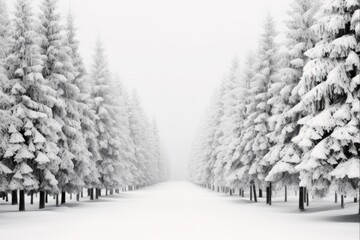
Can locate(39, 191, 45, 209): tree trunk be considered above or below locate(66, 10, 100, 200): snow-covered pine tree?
below

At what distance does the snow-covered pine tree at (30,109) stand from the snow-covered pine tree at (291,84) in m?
14.7

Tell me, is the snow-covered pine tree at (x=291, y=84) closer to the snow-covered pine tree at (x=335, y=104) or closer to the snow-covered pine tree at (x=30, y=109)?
the snow-covered pine tree at (x=335, y=104)

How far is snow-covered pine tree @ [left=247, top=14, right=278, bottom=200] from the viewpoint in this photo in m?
34.6

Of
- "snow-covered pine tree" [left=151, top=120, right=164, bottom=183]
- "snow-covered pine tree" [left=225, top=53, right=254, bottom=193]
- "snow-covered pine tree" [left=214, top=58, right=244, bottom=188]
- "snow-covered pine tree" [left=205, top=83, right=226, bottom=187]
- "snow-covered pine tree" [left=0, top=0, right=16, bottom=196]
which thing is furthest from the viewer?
"snow-covered pine tree" [left=151, top=120, right=164, bottom=183]

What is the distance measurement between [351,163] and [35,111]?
1983 cm

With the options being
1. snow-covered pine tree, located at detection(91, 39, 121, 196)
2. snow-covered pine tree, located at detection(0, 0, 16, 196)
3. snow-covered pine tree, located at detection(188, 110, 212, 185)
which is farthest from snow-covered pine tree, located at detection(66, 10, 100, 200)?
snow-covered pine tree, located at detection(188, 110, 212, 185)

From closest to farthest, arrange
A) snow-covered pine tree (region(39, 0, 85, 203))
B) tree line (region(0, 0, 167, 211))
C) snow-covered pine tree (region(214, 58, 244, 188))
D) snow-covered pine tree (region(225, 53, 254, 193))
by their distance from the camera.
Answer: tree line (region(0, 0, 167, 211))
snow-covered pine tree (region(39, 0, 85, 203))
snow-covered pine tree (region(225, 53, 254, 193))
snow-covered pine tree (region(214, 58, 244, 188))

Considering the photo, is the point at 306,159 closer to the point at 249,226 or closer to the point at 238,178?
the point at 249,226

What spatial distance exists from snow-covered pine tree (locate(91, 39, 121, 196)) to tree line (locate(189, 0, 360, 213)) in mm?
12354

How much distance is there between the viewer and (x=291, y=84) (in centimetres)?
2859

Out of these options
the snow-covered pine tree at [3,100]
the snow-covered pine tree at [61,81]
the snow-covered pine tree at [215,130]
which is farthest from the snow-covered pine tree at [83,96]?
the snow-covered pine tree at [215,130]

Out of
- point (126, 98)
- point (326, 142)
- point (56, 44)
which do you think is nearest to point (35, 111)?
point (56, 44)

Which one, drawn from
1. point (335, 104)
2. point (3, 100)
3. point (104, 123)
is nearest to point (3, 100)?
point (3, 100)

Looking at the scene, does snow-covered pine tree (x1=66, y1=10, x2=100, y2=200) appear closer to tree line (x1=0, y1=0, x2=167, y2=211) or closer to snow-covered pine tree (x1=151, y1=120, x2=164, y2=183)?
tree line (x1=0, y1=0, x2=167, y2=211)
